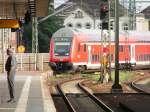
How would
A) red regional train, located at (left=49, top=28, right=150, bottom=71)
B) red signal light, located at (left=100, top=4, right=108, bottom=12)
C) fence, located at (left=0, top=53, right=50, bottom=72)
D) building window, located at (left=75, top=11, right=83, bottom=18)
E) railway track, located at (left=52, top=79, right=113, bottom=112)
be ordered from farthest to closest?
1. building window, located at (left=75, top=11, right=83, bottom=18)
2. fence, located at (left=0, top=53, right=50, bottom=72)
3. red regional train, located at (left=49, top=28, right=150, bottom=71)
4. red signal light, located at (left=100, top=4, right=108, bottom=12)
5. railway track, located at (left=52, top=79, right=113, bottom=112)

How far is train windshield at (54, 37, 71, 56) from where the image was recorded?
46781 millimetres

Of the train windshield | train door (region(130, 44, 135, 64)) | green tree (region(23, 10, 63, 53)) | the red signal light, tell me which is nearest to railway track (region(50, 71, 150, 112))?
the red signal light

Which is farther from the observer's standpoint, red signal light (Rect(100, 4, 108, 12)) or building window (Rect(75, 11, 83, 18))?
building window (Rect(75, 11, 83, 18))

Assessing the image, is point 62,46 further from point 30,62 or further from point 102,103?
point 102,103

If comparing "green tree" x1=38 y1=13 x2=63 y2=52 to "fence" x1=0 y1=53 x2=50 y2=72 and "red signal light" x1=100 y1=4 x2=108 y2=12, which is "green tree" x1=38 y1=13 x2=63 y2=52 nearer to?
"fence" x1=0 y1=53 x2=50 y2=72

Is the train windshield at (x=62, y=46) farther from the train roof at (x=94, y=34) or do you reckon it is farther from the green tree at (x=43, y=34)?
the green tree at (x=43, y=34)

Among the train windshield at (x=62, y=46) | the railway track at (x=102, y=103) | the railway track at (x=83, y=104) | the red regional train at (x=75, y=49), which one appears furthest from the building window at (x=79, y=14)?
the railway track at (x=83, y=104)

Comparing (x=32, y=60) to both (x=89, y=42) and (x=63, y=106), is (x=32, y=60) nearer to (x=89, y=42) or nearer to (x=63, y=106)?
(x=89, y=42)

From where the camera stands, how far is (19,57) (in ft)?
192

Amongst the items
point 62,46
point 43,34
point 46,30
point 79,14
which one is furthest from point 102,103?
point 79,14

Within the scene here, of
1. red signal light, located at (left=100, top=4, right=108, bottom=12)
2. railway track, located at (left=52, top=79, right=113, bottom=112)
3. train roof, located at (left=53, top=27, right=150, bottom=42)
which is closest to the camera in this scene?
railway track, located at (left=52, top=79, right=113, bottom=112)

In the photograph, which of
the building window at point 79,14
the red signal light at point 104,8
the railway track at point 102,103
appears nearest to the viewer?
the railway track at point 102,103

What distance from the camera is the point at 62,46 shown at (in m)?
47.2

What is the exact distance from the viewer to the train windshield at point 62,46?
153 ft
